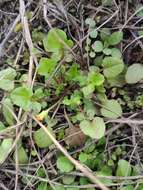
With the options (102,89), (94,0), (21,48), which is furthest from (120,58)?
(21,48)

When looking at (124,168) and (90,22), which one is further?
(90,22)

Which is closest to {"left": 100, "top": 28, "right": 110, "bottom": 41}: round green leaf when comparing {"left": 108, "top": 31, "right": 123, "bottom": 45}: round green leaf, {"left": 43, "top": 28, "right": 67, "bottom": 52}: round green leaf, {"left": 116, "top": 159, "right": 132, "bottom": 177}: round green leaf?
{"left": 108, "top": 31, "right": 123, "bottom": 45}: round green leaf

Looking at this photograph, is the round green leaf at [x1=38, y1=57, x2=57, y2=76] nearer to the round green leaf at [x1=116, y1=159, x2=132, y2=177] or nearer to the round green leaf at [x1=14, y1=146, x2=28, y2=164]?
the round green leaf at [x1=14, y1=146, x2=28, y2=164]

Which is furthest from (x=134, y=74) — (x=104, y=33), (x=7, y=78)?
(x=7, y=78)

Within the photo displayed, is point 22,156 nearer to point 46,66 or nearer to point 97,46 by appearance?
point 46,66

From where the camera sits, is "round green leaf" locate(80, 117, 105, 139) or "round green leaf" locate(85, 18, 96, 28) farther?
"round green leaf" locate(85, 18, 96, 28)

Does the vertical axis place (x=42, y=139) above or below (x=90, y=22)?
below

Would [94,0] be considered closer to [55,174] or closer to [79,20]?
[79,20]
